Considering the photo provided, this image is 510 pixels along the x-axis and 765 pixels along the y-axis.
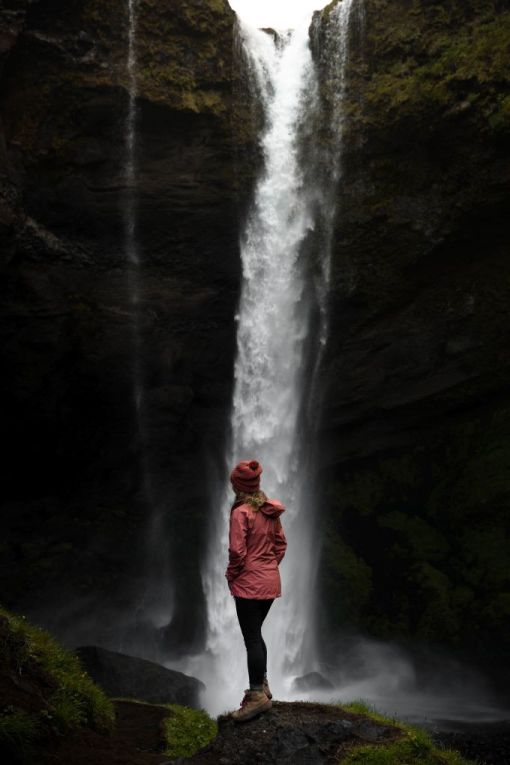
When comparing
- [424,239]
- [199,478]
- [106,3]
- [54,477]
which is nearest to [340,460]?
[199,478]

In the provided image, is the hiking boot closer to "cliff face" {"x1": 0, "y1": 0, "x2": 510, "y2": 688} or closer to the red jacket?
the red jacket

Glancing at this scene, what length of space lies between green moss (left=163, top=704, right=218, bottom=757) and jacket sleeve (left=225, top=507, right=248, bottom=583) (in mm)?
2085

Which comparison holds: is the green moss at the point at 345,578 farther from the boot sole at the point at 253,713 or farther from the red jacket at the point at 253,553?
the red jacket at the point at 253,553

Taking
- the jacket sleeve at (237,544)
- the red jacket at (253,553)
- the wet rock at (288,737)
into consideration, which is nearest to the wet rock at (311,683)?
the wet rock at (288,737)

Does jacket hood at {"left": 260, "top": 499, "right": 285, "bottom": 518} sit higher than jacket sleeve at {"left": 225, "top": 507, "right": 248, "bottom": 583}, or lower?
higher

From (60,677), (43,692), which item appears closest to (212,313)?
(60,677)

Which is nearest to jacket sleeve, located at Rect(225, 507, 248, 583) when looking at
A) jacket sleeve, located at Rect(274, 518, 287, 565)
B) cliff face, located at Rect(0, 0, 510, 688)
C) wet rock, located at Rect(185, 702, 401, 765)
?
jacket sleeve, located at Rect(274, 518, 287, 565)

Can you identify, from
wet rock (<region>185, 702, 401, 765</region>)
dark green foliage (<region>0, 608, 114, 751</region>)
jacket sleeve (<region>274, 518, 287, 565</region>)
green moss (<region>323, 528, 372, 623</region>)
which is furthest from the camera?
green moss (<region>323, 528, 372, 623</region>)

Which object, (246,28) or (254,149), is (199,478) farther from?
(246,28)

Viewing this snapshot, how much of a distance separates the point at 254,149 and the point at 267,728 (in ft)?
46.0

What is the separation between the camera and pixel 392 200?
659 inches

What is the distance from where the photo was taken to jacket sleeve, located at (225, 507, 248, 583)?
19.8 feet

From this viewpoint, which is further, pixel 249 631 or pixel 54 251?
pixel 54 251

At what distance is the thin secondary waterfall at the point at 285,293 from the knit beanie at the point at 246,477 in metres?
10.6
